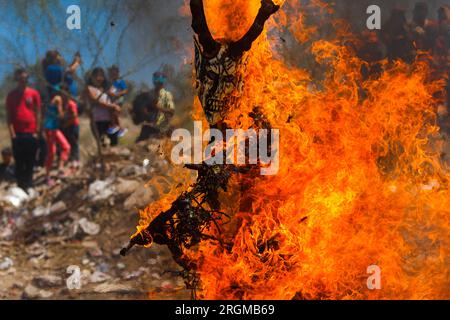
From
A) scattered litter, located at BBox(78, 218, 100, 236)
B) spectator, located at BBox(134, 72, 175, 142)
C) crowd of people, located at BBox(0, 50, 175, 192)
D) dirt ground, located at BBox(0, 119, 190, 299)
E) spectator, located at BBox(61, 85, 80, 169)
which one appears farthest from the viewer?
spectator, located at BBox(61, 85, 80, 169)

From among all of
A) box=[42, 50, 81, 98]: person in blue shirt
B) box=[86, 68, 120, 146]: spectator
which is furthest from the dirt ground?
box=[42, 50, 81, 98]: person in blue shirt

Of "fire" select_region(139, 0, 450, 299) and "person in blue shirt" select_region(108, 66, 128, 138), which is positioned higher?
"person in blue shirt" select_region(108, 66, 128, 138)

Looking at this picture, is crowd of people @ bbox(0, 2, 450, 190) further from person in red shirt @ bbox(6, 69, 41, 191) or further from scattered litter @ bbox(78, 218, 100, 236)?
scattered litter @ bbox(78, 218, 100, 236)

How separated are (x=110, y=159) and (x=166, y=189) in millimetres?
1296

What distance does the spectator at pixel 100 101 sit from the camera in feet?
31.5

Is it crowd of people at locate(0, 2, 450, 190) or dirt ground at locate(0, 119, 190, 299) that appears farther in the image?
crowd of people at locate(0, 2, 450, 190)

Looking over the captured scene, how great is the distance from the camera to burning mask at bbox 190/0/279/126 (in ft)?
13.1

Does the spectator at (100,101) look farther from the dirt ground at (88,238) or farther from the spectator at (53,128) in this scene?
the spectator at (53,128)

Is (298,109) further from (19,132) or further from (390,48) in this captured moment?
(19,132)

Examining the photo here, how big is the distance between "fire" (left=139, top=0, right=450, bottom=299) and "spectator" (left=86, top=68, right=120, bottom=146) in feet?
17.3

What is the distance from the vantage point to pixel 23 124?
918 cm

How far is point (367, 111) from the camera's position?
16.2 feet

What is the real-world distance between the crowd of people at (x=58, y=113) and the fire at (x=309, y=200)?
4732mm

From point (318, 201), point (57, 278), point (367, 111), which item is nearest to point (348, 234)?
point (318, 201)
